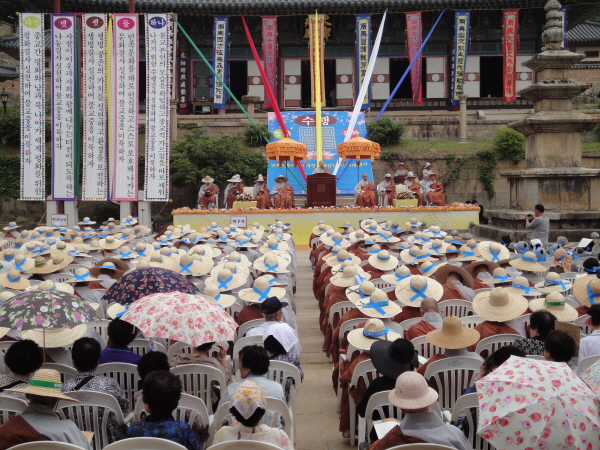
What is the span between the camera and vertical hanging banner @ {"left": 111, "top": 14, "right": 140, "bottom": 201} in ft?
57.2

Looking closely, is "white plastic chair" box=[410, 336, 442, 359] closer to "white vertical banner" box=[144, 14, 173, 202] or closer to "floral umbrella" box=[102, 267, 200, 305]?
"floral umbrella" box=[102, 267, 200, 305]

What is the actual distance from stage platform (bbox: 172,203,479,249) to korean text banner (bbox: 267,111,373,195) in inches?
209

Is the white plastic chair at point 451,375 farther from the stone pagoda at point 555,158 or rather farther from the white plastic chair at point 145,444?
the stone pagoda at point 555,158

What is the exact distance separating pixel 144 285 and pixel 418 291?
237 centimetres

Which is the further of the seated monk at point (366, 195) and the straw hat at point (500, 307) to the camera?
the seated monk at point (366, 195)

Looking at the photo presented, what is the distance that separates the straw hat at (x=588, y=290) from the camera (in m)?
5.39

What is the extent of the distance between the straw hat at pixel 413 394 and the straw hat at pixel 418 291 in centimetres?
283

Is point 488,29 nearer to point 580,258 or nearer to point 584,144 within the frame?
point 584,144

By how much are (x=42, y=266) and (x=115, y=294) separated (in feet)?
8.01

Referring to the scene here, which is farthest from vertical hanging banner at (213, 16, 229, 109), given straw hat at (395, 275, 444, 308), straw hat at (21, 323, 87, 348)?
straw hat at (21, 323, 87, 348)

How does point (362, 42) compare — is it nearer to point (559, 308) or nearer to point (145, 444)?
point (559, 308)

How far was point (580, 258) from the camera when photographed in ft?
31.2

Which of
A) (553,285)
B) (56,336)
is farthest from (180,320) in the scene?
(553,285)

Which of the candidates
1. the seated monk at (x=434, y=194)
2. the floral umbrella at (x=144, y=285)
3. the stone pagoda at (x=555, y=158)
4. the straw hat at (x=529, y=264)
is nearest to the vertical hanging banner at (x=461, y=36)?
the seated monk at (x=434, y=194)
